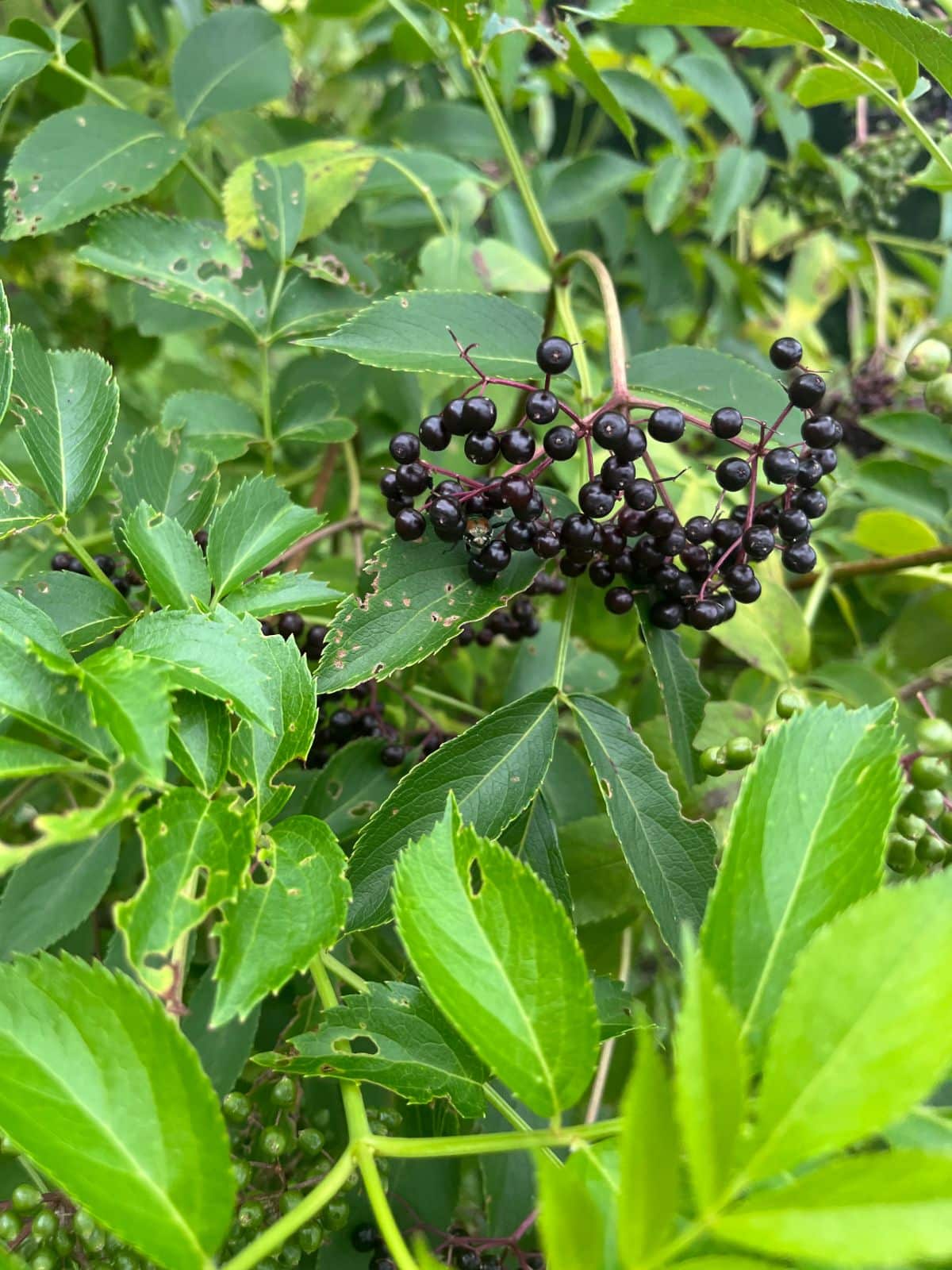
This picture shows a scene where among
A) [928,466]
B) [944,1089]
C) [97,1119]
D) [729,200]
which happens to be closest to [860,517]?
[928,466]

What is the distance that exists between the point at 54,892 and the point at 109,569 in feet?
1.03

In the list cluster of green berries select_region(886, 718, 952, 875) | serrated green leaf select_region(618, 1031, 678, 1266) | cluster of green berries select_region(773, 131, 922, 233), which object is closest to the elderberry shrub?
cluster of green berries select_region(886, 718, 952, 875)

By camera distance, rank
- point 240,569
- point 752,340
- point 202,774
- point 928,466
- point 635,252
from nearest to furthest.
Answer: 1. point 202,774
2. point 240,569
3. point 928,466
4. point 635,252
5. point 752,340

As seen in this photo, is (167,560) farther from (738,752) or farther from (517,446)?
(738,752)

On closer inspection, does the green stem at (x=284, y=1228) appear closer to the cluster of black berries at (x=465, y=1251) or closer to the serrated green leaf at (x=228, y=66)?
the cluster of black berries at (x=465, y=1251)

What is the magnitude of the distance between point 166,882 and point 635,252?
5.01 feet

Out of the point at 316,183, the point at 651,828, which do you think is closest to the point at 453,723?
the point at 651,828

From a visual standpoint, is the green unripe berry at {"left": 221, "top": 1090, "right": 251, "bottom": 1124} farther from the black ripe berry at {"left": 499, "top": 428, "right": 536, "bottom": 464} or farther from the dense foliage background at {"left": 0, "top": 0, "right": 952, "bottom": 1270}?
the black ripe berry at {"left": 499, "top": 428, "right": 536, "bottom": 464}

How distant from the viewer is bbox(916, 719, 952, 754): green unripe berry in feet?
2.82

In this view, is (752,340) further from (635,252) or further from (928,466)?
(928,466)

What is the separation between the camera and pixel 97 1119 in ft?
1.52

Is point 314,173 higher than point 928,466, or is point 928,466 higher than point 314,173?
point 314,173

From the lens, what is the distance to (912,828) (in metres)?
0.81

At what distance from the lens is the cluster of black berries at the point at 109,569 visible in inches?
33.9
